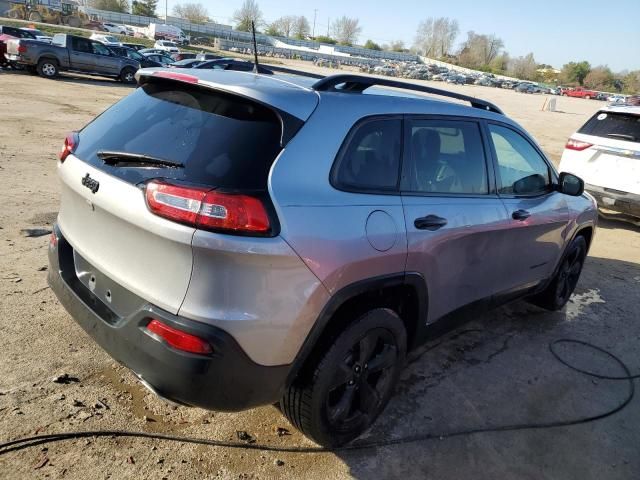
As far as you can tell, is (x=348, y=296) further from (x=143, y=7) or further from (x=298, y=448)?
(x=143, y=7)

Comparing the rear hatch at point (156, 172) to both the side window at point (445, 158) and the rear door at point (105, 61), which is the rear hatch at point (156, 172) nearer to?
the side window at point (445, 158)

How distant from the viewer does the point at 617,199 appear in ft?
24.8

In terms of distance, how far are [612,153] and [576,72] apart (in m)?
135

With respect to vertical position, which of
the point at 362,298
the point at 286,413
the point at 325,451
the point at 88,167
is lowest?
the point at 325,451

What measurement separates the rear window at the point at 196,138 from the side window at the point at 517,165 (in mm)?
1916

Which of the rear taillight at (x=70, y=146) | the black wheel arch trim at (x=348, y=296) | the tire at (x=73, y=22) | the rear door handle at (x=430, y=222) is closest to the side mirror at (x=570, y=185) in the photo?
the rear door handle at (x=430, y=222)

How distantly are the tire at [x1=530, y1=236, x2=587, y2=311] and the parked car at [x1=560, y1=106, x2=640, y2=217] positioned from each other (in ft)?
9.95

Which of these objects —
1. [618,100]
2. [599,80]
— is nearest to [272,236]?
[618,100]

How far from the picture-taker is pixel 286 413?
267 centimetres

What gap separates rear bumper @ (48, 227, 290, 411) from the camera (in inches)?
82.7

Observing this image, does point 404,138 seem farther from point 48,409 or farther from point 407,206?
point 48,409

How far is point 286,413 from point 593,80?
13861cm

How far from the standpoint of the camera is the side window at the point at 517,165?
3594 mm

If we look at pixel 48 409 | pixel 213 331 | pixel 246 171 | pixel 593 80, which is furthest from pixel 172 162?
pixel 593 80
